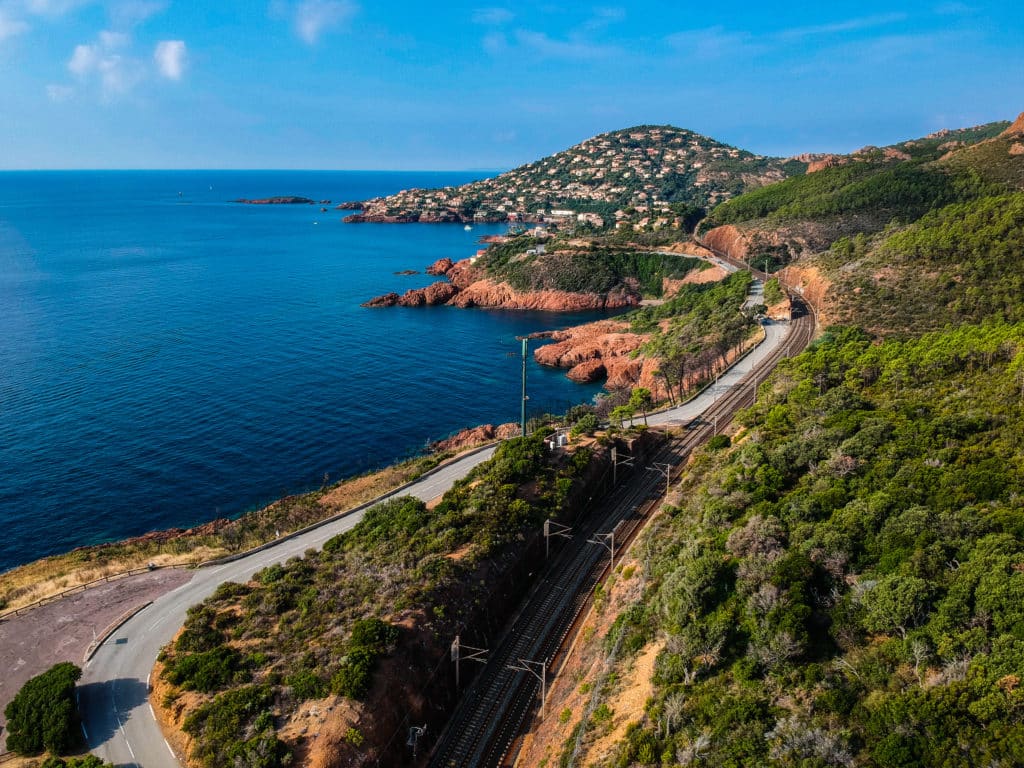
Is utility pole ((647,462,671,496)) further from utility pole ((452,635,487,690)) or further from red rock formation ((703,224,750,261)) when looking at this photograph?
red rock formation ((703,224,750,261))

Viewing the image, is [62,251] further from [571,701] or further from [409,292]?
[571,701]

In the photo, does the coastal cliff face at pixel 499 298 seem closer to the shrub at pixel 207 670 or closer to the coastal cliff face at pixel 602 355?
the coastal cliff face at pixel 602 355

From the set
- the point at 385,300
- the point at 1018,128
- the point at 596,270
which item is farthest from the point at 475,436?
the point at 1018,128

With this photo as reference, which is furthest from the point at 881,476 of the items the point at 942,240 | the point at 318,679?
the point at 942,240

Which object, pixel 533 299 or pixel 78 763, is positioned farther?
pixel 533 299

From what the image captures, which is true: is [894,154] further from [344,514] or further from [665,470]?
[344,514]
